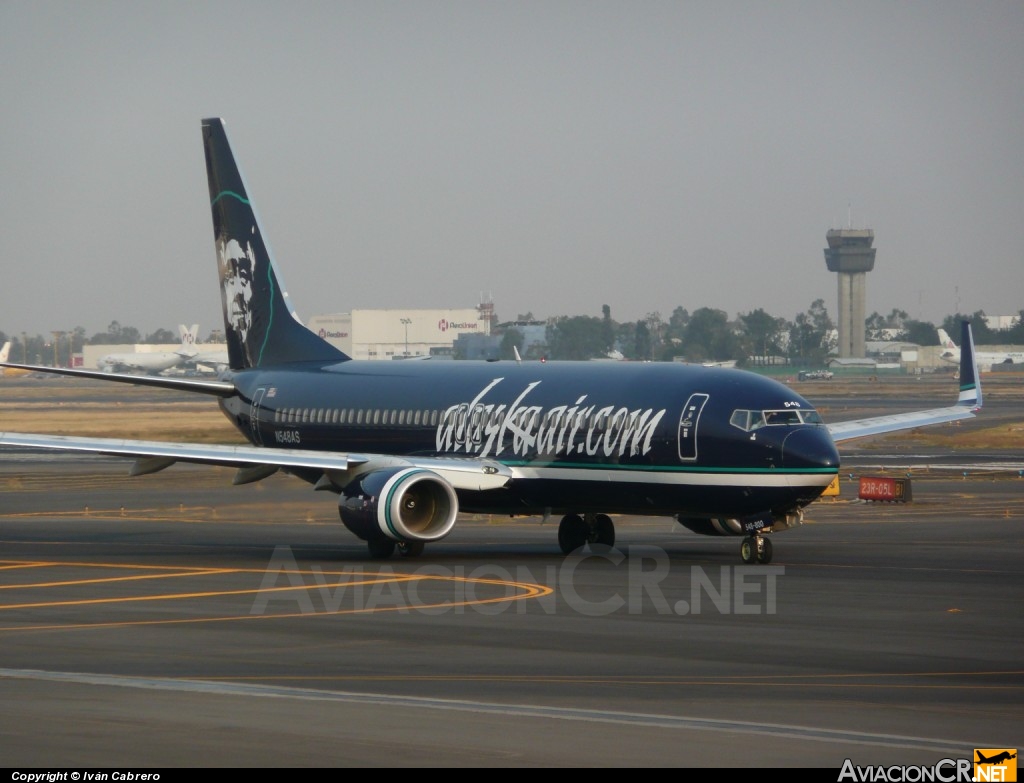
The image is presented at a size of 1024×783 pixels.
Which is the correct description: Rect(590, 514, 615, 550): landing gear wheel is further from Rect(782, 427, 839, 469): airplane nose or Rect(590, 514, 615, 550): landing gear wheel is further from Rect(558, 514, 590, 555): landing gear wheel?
Rect(782, 427, 839, 469): airplane nose

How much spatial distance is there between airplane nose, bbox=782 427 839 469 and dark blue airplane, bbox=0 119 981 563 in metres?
0.03

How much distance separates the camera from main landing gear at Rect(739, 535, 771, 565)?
3375 cm

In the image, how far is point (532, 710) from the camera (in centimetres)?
1705

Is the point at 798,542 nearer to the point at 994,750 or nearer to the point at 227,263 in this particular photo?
the point at 227,263

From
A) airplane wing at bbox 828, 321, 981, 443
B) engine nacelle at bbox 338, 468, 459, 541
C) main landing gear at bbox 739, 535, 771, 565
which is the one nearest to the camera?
main landing gear at bbox 739, 535, 771, 565

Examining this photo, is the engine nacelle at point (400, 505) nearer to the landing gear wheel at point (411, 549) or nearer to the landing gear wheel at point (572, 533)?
the landing gear wheel at point (411, 549)

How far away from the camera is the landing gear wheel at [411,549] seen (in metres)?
35.8

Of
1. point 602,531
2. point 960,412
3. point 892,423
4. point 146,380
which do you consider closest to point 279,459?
point 146,380

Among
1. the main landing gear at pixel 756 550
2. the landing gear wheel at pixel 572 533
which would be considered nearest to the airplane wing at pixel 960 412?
the landing gear wheel at pixel 572 533

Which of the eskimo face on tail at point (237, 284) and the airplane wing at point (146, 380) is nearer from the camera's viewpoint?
the airplane wing at point (146, 380)

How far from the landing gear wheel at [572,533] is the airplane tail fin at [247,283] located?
10693mm

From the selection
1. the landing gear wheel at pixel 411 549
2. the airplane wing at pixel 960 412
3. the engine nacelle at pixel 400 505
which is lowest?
the landing gear wheel at pixel 411 549

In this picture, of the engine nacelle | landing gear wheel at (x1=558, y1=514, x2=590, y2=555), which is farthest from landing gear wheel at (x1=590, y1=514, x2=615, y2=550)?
the engine nacelle

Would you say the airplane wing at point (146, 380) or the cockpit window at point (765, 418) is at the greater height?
the airplane wing at point (146, 380)
